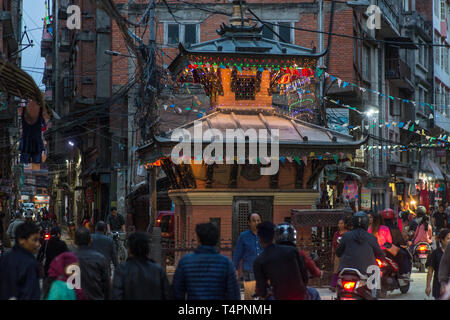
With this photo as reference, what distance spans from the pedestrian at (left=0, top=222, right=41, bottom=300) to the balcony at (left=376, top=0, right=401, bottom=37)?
35.1 m

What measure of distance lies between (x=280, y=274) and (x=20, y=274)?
9.32 ft

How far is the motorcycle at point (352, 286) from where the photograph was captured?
10.9 m

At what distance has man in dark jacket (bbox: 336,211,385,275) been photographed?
11555 mm

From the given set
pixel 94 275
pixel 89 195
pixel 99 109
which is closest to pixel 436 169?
pixel 89 195

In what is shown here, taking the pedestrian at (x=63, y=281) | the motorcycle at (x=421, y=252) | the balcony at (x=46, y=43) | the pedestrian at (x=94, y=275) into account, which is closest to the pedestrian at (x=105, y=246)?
the pedestrian at (x=94, y=275)

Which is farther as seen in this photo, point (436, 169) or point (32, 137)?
point (436, 169)

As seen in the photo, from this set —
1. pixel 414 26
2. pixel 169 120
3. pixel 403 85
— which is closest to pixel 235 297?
pixel 169 120

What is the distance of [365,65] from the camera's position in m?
41.5

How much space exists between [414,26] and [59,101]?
87.0ft

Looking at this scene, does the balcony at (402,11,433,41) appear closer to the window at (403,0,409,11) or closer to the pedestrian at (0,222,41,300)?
the window at (403,0,409,11)

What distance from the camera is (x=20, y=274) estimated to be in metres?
7.69

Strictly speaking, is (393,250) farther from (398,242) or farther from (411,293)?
(411,293)

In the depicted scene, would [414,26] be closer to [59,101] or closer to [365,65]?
[365,65]

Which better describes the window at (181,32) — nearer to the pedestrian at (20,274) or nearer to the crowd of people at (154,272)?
the crowd of people at (154,272)
